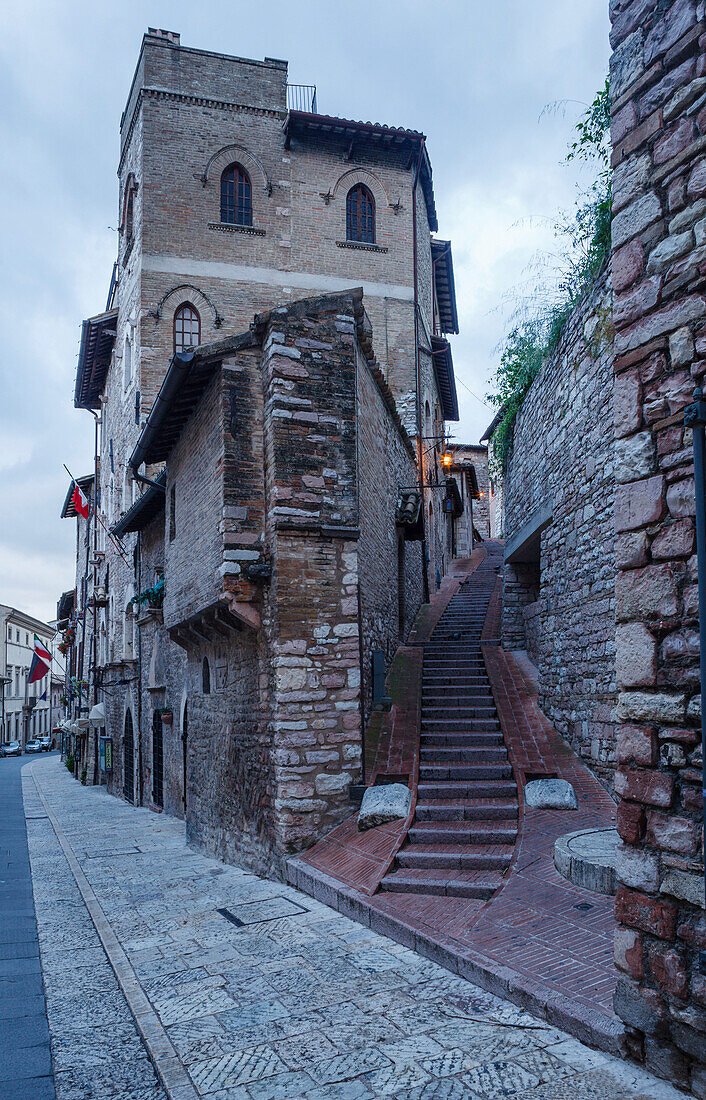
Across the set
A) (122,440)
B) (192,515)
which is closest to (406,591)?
(192,515)

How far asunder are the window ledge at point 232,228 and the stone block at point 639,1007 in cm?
1813

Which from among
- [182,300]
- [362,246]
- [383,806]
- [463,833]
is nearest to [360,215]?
[362,246]

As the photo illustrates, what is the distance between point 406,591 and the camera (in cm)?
Answer: 1496

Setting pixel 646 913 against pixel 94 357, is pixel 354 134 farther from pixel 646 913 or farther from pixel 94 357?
pixel 646 913

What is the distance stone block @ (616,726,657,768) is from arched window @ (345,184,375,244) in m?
18.0

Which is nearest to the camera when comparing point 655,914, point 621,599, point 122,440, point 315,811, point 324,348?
point 655,914

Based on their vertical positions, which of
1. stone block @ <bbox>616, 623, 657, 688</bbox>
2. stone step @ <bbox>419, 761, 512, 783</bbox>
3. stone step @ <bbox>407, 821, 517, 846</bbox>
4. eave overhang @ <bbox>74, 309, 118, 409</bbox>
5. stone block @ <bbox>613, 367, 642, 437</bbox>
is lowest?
stone step @ <bbox>407, 821, 517, 846</bbox>

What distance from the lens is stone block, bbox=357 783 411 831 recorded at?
7.51 metres

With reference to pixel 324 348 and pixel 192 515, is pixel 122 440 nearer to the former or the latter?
pixel 192 515

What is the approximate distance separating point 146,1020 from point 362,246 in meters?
18.1

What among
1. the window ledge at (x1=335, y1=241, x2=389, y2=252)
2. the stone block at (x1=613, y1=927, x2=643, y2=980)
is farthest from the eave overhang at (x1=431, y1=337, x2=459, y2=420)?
the stone block at (x1=613, y1=927, x2=643, y2=980)

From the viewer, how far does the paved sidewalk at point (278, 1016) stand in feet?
12.0

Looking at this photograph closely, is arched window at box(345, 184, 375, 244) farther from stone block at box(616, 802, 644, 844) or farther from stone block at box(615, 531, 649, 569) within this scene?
stone block at box(616, 802, 644, 844)

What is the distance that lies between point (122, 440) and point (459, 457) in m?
20.1
